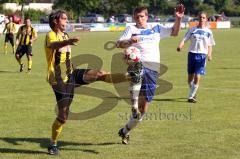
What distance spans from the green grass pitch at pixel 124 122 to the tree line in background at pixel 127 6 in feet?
188

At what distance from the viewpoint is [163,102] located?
42.0ft

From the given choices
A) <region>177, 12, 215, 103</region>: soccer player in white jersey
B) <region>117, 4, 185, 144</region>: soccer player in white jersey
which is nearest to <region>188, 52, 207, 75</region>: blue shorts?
<region>177, 12, 215, 103</region>: soccer player in white jersey

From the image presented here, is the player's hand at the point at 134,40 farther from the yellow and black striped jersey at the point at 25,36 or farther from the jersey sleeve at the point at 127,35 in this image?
the yellow and black striped jersey at the point at 25,36

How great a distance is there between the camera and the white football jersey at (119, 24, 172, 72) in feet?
26.6

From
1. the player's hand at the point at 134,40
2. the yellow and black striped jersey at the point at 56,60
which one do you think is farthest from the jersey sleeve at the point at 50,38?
the player's hand at the point at 134,40

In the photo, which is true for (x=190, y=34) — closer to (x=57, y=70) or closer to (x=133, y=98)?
(x=133, y=98)

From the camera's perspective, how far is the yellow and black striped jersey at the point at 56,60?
7641 millimetres

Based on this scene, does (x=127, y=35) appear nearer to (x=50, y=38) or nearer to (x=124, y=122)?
(x=50, y=38)

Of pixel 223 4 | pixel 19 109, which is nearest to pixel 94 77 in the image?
pixel 19 109

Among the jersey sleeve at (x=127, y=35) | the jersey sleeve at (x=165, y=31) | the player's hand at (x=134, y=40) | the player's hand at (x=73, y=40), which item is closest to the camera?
the player's hand at (x=73, y=40)

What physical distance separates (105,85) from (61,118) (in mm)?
8104

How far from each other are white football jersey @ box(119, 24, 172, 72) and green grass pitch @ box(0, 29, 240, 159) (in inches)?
55.6

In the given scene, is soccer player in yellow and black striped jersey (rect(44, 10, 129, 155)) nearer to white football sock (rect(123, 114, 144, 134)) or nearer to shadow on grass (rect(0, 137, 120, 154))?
shadow on grass (rect(0, 137, 120, 154))

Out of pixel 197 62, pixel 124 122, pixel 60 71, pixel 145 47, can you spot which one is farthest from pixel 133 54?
pixel 197 62
